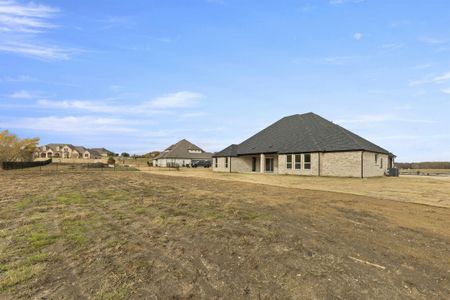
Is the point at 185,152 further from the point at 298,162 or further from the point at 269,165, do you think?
the point at 298,162

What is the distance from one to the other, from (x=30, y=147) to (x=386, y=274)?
8235 cm

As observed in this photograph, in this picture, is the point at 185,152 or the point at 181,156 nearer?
the point at 181,156

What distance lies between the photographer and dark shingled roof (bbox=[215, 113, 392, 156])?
26.5 metres

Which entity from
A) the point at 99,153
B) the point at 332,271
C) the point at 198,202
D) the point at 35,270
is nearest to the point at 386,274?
the point at 332,271

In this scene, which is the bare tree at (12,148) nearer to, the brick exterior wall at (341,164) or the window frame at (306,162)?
the window frame at (306,162)

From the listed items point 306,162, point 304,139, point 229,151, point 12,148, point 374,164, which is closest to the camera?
point 374,164

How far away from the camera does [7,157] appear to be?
1981 inches

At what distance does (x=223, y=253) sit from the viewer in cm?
504

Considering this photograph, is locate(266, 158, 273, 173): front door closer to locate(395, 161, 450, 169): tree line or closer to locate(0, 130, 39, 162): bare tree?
locate(395, 161, 450, 169): tree line

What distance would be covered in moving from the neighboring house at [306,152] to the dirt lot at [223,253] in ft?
55.6

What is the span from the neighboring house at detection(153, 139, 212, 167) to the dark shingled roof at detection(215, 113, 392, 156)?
93.0 ft

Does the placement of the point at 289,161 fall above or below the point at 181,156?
below

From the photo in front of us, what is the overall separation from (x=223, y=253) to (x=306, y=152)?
81.2ft

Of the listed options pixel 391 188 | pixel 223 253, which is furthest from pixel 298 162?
pixel 223 253
